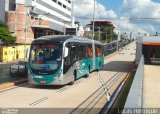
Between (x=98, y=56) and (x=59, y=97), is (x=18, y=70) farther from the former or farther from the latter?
(x=98, y=56)

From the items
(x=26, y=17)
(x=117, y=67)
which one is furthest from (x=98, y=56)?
(x=26, y=17)

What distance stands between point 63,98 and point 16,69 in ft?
26.6

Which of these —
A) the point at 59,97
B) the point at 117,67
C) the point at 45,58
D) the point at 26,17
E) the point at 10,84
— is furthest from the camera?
the point at 26,17

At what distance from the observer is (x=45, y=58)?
20.7 m

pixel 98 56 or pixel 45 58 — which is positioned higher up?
pixel 45 58

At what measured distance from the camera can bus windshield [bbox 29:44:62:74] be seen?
2053cm

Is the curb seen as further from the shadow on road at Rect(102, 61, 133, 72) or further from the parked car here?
the shadow on road at Rect(102, 61, 133, 72)

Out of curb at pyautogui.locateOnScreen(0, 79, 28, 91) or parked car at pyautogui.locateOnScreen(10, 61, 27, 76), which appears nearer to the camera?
curb at pyautogui.locateOnScreen(0, 79, 28, 91)

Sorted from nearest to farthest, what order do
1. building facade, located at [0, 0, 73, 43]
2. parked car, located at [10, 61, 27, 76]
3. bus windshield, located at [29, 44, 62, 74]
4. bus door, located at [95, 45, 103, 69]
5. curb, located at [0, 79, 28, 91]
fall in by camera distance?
curb, located at [0, 79, 28, 91] → bus windshield, located at [29, 44, 62, 74] → parked car, located at [10, 61, 27, 76] → bus door, located at [95, 45, 103, 69] → building facade, located at [0, 0, 73, 43]

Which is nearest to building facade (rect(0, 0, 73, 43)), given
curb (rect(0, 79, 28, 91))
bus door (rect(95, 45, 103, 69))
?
bus door (rect(95, 45, 103, 69))

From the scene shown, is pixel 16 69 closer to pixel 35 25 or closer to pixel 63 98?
pixel 63 98

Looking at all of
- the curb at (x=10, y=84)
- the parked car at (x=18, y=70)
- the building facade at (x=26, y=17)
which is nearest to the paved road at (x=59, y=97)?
the curb at (x=10, y=84)

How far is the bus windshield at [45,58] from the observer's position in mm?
20531

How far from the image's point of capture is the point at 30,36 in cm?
8788
